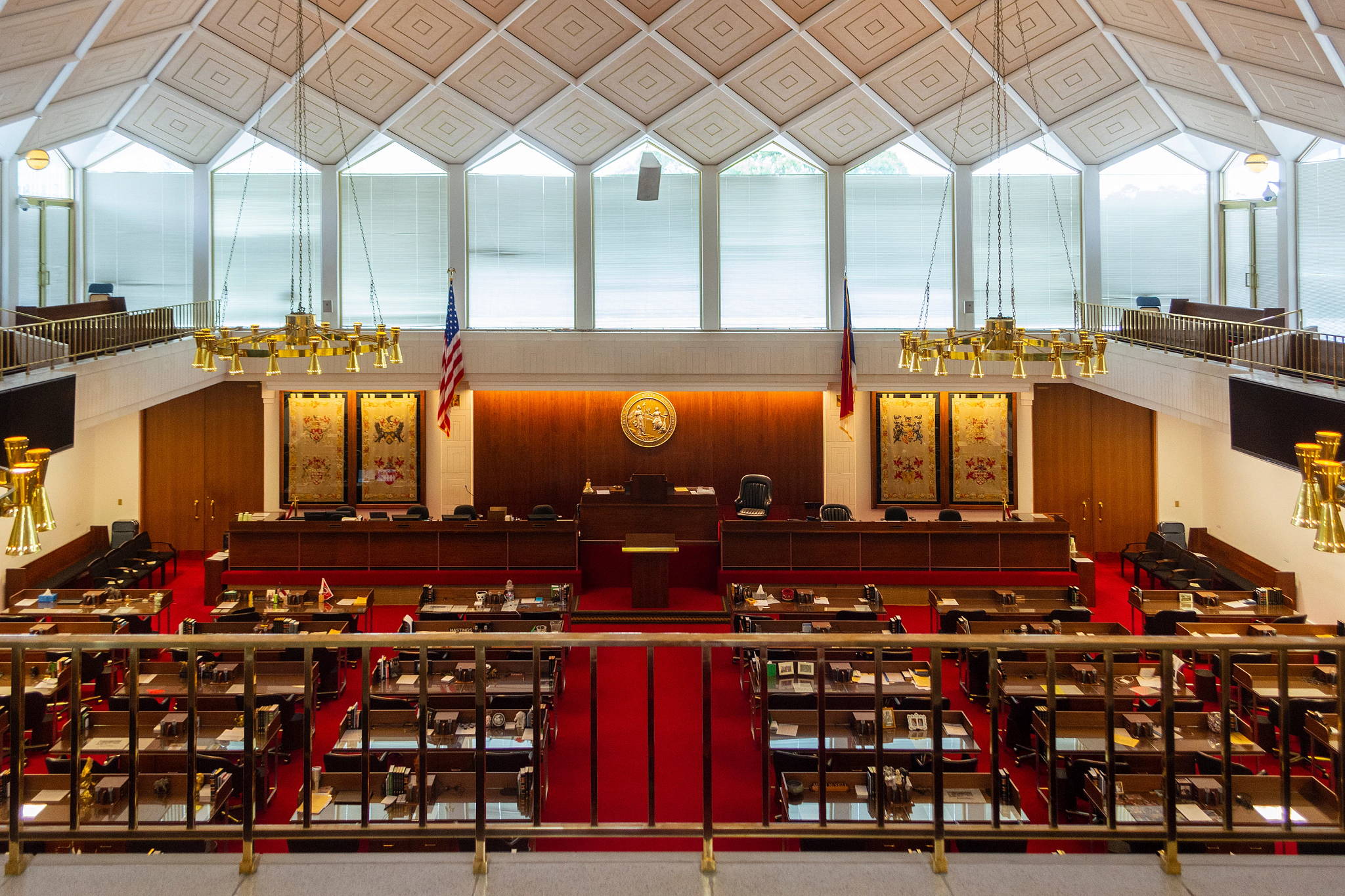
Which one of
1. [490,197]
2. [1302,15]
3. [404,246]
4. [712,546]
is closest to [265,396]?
[404,246]

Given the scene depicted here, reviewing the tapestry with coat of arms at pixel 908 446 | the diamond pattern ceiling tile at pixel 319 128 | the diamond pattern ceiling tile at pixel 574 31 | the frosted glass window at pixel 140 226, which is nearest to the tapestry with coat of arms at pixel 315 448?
the frosted glass window at pixel 140 226

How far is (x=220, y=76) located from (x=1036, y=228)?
45.2 ft

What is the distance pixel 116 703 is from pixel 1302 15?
12982 millimetres

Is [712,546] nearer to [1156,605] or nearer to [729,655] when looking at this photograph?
[729,655]

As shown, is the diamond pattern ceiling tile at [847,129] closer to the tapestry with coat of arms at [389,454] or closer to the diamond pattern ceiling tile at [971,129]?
the diamond pattern ceiling tile at [971,129]

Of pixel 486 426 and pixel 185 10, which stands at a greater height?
pixel 185 10

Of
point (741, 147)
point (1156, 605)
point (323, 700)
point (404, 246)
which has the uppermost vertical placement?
point (741, 147)

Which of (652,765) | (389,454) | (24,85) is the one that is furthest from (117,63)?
(652,765)

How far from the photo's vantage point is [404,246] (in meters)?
18.3

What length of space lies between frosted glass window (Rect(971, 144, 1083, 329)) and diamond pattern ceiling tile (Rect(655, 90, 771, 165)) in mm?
4117

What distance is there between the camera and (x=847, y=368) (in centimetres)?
1705

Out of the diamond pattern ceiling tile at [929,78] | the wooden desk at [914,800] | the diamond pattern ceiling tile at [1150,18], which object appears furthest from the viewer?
the diamond pattern ceiling tile at [929,78]

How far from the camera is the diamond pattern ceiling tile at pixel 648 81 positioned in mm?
16281

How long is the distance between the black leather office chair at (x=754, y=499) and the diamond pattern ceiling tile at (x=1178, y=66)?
8380mm
